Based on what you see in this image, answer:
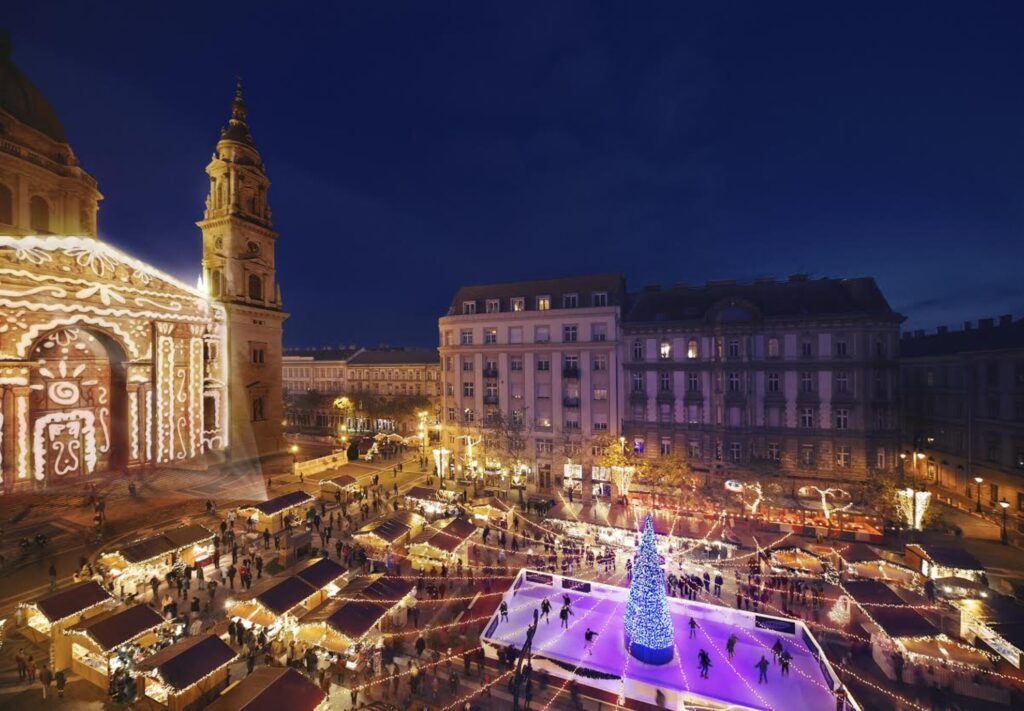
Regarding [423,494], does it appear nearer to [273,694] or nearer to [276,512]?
[276,512]

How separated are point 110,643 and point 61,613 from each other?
281 cm

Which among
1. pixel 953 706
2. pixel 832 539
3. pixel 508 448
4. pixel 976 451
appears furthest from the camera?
pixel 508 448

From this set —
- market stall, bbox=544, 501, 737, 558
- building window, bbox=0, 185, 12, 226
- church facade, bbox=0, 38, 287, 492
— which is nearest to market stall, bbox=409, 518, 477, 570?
market stall, bbox=544, 501, 737, 558

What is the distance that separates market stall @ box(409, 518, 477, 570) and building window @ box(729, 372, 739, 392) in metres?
22.5

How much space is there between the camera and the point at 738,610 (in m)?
18.3

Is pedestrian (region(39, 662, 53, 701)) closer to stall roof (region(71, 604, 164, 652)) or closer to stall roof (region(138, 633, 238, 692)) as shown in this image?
stall roof (region(71, 604, 164, 652))

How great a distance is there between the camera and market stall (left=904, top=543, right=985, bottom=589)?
19.5 m

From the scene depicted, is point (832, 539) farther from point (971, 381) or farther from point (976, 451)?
point (971, 381)

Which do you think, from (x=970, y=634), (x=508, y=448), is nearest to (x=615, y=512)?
(x=508, y=448)

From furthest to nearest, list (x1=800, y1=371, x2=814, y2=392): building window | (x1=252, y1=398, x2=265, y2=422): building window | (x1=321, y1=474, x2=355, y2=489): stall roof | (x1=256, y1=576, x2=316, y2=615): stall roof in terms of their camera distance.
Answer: (x1=252, y1=398, x2=265, y2=422): building window → (x1=321, y1=474, x2=355, y2=489): stall roof → (x1=800, y1=371, x2=814, y2=392): building window → (x1=256, y1=576, x2=316, y2=615): stall roof

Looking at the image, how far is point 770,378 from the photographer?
111 ft

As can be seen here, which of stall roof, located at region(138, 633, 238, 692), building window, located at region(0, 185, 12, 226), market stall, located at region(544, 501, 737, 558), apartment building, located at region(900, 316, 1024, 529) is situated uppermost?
building window, located at region(0, 185, 12, 226)

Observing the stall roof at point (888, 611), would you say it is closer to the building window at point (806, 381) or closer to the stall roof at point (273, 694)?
the building window at point (806, 381)

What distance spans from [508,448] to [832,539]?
905 inches
